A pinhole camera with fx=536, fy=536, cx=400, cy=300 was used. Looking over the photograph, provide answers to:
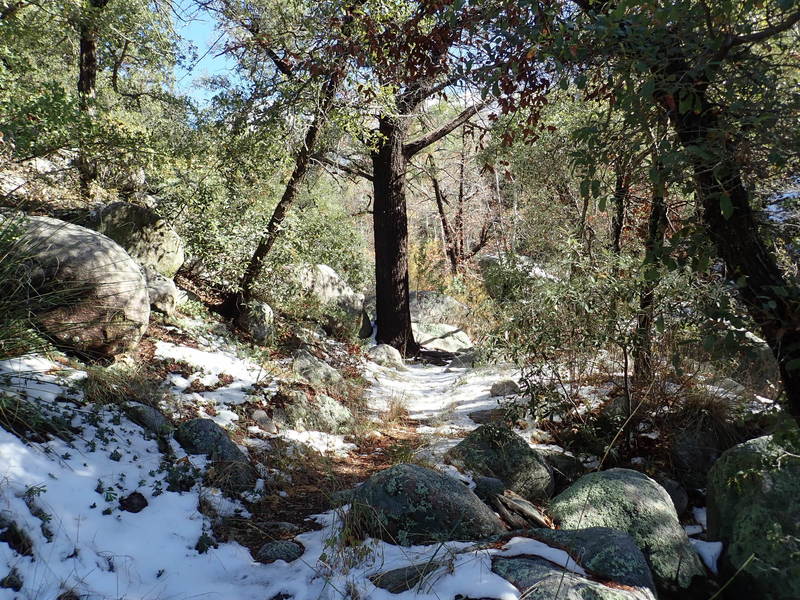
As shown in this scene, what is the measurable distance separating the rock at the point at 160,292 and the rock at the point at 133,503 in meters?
4.18

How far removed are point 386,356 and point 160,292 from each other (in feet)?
15.6

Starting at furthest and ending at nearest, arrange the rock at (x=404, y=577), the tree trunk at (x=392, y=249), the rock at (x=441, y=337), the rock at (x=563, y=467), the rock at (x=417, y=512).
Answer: the rock at (x=441, y=337) < the tree trunk at (x=392, y=249) < the rock at (x=563, y=467) < the rock at (x=417, y=512) < the rock at (x=404, y=577)

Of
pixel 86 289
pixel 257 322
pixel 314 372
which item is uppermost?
pixel 86 289

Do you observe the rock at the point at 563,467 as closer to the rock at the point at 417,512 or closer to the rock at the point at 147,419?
the rock at the point at 417,512


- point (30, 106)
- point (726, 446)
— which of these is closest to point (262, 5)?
point (30, 106)

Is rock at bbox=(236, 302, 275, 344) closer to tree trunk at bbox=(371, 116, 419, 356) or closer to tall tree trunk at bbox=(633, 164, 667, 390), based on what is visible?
tree trunk at bbox=(371, 116, 419, 356)

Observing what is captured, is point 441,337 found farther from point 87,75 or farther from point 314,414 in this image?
point 87,75

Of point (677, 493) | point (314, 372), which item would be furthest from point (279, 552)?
point (314, 372)

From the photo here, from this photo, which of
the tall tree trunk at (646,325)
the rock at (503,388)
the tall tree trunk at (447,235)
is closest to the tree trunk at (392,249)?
the rock at (503,388)

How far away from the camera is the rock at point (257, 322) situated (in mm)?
8545

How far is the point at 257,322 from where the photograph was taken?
8.66 m

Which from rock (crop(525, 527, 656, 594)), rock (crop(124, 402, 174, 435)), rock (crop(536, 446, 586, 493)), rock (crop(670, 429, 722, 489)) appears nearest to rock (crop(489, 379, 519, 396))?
rock (crop(536, 446, 586, 493))

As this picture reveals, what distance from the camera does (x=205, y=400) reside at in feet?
18.4

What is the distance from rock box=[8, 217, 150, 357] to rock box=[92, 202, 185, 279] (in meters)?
2.32
